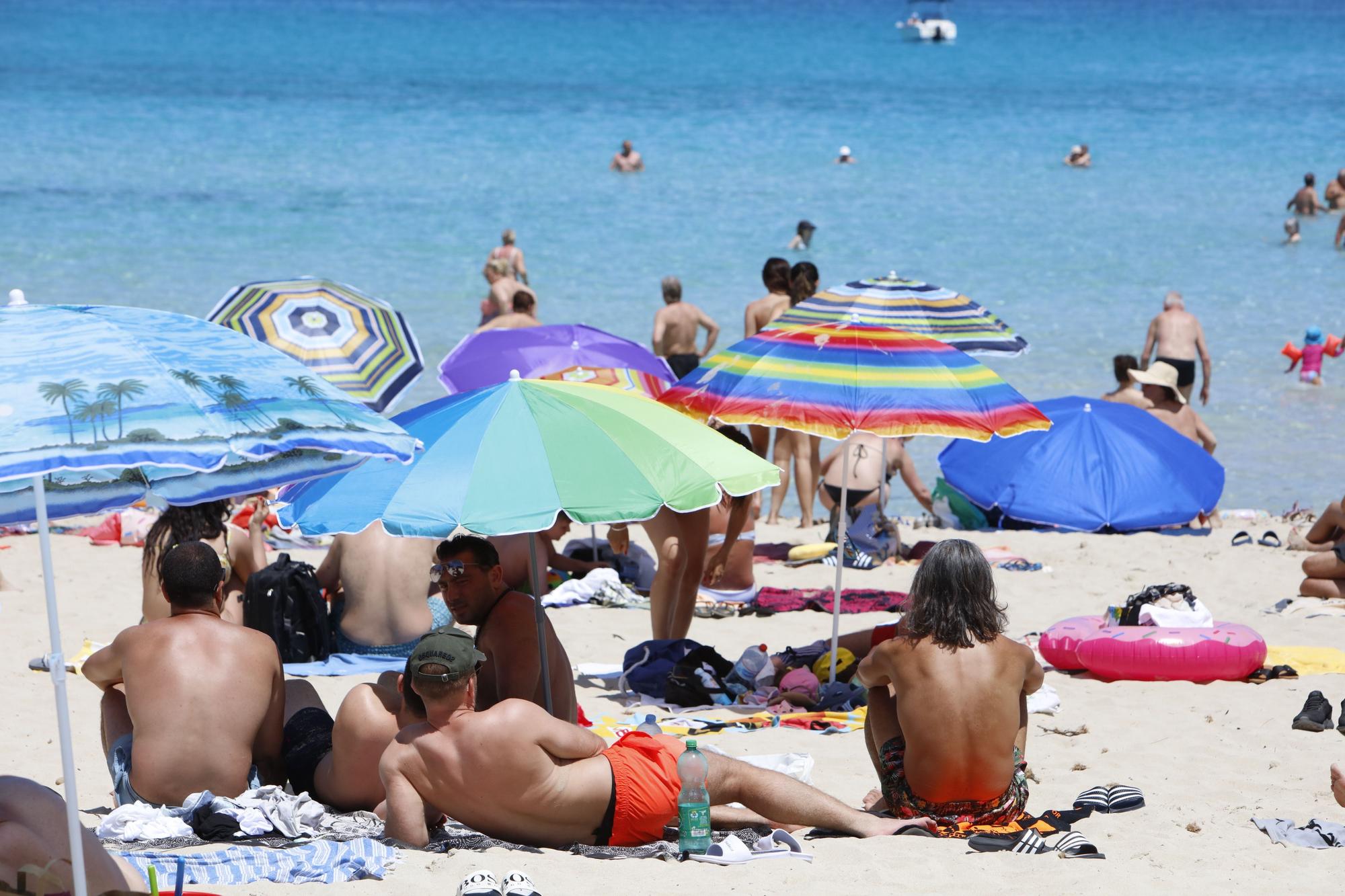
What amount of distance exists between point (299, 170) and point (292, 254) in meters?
9.17

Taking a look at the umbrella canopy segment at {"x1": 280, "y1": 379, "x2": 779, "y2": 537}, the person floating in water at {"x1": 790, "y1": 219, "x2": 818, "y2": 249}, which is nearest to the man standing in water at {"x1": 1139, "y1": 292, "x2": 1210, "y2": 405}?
the person floating in water at {"x1": 790, "y1": 219, "x2": 818, "y2": 249}

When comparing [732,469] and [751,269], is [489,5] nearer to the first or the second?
[751,269]

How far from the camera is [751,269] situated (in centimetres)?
2186

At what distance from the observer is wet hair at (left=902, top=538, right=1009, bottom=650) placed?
14.3 ft

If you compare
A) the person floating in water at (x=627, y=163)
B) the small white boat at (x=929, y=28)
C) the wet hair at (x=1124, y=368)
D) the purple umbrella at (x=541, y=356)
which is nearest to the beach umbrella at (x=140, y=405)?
the purple umbrella at (x=541, y=356)

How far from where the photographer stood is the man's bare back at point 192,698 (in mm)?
4301

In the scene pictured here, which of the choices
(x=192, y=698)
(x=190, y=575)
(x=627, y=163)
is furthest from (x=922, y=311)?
(x=627, y=163)

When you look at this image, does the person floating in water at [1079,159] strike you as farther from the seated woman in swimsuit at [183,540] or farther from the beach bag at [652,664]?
the seated woman in swimsuit at [183,540]

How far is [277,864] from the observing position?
158 inches

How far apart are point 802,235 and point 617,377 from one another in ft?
40.0

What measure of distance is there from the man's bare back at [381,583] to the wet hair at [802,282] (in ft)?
16.0

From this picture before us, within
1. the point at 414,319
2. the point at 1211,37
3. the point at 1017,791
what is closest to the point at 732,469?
the point at 1017,791

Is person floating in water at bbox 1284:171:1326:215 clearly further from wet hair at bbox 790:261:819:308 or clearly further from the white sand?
the white sand

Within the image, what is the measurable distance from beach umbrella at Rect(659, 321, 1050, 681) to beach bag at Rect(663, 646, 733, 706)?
0.53 m
